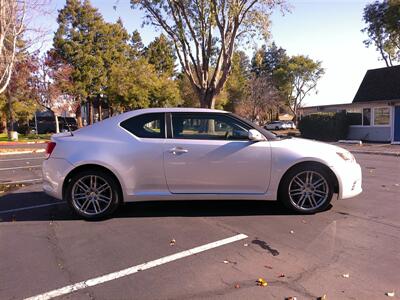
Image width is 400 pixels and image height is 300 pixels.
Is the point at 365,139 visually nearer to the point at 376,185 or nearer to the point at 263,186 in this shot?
the point at 376,185

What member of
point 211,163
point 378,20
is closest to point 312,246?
point 211,163

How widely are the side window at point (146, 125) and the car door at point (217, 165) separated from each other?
24 centimetres

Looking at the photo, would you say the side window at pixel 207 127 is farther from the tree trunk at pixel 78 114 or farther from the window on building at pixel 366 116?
the tree trunk at pixel 78 114

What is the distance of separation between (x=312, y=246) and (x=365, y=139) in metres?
27.2

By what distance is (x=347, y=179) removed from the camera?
6434 millimetres

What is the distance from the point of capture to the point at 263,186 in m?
6.32

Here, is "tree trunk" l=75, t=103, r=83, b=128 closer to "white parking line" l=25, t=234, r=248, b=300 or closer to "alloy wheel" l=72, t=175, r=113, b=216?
"alloy wheel" l=72, t=175, r=113, b=216

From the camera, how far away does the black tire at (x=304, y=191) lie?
6.33 metres

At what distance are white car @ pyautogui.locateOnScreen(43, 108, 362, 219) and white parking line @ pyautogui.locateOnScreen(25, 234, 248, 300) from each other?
117 centimetres

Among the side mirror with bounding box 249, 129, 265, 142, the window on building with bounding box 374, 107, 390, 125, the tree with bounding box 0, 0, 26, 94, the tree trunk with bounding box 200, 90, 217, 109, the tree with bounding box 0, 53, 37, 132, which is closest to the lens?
the side mirror with bounding box 249, 129, 265, 142

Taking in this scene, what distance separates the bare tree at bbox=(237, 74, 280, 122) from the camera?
60156 mm

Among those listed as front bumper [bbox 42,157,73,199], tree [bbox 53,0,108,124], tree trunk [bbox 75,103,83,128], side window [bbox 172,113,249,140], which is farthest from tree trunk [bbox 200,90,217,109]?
front bumper [bbox 42,157,73,199]

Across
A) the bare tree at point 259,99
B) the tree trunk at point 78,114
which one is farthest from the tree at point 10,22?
the bare tree at point 259,99

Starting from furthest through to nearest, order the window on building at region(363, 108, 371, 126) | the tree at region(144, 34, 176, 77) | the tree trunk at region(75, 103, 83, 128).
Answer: the tree at region(144, 34, 176, 77), the tree trunk at region(75, 103, 83, 128), the window on building at region(363, 108, 371, 126)
